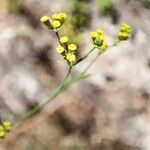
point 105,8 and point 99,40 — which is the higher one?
point 99,40

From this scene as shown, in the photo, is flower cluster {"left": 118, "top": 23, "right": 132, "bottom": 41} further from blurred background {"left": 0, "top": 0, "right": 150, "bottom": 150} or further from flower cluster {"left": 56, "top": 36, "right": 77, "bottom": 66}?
blurred background {"left": 0, "top": 0, "right": 150, "bottom": 150}

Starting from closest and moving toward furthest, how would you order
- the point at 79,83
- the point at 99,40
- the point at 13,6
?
the point at 99,40 < the point at 79,83 < the point at 13,6

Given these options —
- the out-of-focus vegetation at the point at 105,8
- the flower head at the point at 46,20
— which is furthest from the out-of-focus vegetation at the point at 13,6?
the flower head at the point at 46,20

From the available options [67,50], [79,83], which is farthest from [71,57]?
[79,83]

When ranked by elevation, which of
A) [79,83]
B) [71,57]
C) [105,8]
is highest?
[71,57]

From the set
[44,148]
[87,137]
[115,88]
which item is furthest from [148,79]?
[44,148]

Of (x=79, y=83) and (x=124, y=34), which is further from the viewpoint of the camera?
(x=79, y=83)

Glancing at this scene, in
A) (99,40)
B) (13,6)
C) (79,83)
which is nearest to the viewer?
(99,40)

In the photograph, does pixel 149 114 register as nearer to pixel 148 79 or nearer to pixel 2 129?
pixel 148 79

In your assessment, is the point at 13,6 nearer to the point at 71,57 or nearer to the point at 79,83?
the point at 79,83

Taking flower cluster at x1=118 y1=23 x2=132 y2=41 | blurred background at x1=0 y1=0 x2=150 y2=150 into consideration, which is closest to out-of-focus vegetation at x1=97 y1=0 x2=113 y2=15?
blurred background at x1=0 y1=0 x2=150 y2=150

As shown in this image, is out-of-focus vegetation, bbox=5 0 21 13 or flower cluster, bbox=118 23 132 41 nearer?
flower cluster, bbox=118 23 132 41
